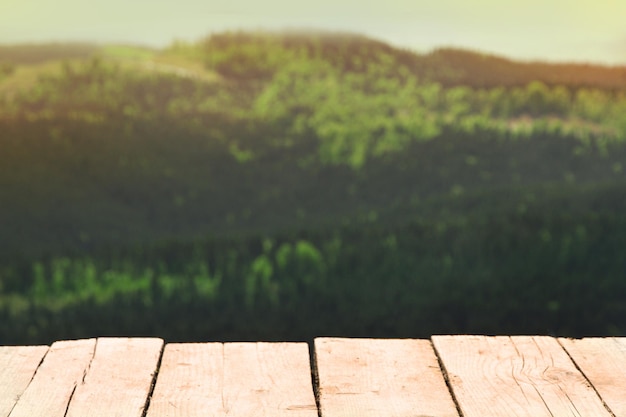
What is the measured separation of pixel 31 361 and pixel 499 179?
3836 mm

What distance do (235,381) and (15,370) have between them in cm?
40

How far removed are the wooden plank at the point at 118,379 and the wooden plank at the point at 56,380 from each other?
1 centimetres

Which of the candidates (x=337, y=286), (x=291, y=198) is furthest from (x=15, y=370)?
(x=291, y=198)

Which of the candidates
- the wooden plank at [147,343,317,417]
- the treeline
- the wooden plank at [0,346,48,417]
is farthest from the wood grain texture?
the treeline

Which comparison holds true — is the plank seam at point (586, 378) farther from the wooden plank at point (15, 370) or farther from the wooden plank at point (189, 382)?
the wooden plank at point (15, 370)

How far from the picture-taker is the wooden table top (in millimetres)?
1417

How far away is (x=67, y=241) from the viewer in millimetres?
4895

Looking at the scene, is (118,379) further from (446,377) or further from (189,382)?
(446,377)

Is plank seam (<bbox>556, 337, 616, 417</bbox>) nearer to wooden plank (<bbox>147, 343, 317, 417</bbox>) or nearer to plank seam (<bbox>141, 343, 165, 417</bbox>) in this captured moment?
wooden plank (<bbox>147, 343, 317, 417</bbox>)

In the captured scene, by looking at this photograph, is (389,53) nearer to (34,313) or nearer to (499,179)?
(499,179)

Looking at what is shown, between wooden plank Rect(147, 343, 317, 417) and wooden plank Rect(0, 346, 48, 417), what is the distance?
0.23 metres

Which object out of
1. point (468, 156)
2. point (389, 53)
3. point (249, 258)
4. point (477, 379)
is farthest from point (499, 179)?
point (477, 379)

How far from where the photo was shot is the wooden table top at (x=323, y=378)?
142cm

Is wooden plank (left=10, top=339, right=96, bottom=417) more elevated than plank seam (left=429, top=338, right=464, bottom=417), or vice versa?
plank seam (left=429, top=338, right=464, bottom=417)
